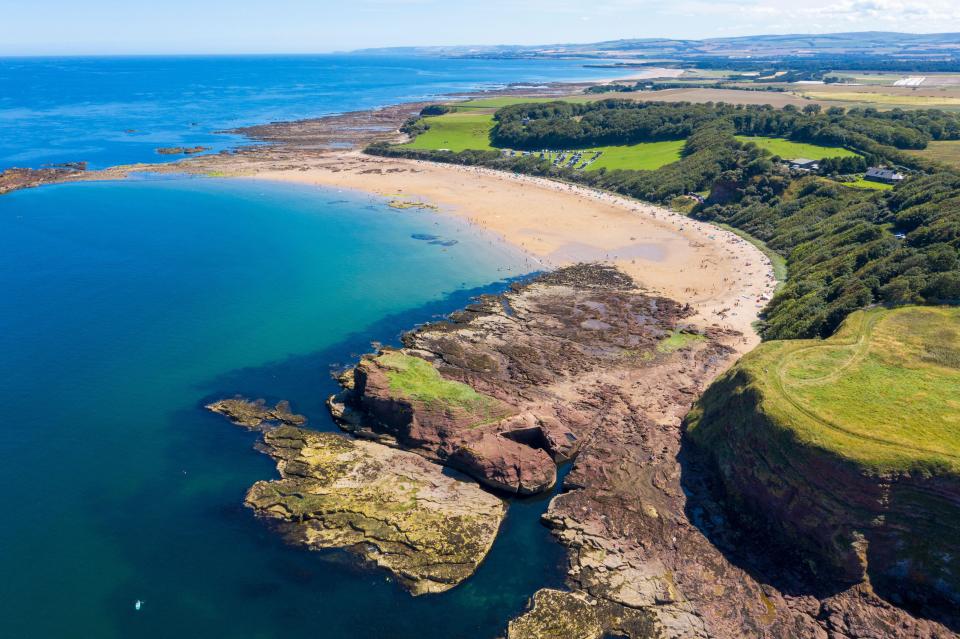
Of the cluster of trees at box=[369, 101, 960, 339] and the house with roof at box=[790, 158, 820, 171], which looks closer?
the cluster of trees at box=[369, 101, 960, 339]

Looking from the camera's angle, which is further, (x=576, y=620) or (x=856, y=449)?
(x=856, y=449)

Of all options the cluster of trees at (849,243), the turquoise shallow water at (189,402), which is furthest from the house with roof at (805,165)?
the turquoise shallow water at (189,402)

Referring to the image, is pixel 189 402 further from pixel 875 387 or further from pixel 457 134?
pixel 457 134

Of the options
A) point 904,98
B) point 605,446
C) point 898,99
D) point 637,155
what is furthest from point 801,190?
point 904,98

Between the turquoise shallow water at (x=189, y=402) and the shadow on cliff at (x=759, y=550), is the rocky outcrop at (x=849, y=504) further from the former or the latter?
the turquoise shallow water at (x=189, y=402)

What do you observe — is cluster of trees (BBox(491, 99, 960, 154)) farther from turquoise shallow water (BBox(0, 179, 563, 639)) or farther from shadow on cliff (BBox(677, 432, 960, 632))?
shadow on cliff (BBox(677, 432, 960, 632))

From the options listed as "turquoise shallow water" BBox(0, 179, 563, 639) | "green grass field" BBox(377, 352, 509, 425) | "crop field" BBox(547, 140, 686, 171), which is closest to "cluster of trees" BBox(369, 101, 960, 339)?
"crop field" BBox(547, 140, 686, 171)
